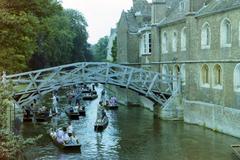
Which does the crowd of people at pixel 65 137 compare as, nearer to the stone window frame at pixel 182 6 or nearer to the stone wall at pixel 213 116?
the stone wall at pixel 213 116

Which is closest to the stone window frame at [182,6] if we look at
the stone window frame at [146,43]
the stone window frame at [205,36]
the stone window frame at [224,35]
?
the stone window frame at [205,36]

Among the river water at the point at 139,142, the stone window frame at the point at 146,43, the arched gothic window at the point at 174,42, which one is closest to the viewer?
the river water at the point at 139,142

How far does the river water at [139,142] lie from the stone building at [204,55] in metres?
1.32

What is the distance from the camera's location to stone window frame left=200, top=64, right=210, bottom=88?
110 feet

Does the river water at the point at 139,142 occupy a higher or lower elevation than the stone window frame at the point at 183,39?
lower

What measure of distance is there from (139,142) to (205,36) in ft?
32.8

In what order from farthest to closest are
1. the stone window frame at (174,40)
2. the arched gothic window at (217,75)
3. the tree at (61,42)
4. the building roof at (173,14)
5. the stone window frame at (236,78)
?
the tree at (61,42) < the stone window frame at (174,40) < the building roof at (173,14) < the arched gothic window at (217,75) < the stone window frame at (236,78)

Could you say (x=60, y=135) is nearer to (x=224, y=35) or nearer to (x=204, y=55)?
(x=204, y=55)

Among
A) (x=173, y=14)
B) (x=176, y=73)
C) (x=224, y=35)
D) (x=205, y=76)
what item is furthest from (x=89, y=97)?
(x=224, y=35)

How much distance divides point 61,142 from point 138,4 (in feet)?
107

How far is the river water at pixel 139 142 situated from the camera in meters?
24.7

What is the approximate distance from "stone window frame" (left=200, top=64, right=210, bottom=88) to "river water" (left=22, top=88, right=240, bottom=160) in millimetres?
3166

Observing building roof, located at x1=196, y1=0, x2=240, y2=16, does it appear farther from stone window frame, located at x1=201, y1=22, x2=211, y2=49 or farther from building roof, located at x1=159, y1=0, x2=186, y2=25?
building roof, located at x1=159, y1=0, x2=186, y2=25

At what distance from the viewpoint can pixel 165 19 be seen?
43812mm
